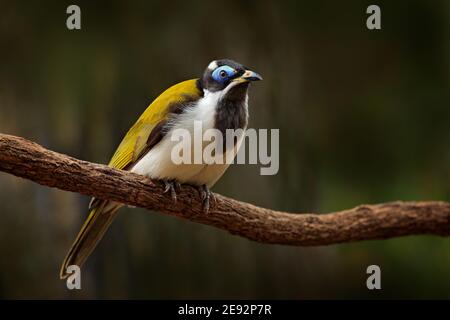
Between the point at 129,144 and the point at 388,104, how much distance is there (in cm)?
267

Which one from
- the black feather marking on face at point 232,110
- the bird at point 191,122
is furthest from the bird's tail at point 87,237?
the black feather marking on face at point 232,110

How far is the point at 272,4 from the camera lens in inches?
180

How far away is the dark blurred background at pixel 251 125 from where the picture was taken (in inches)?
161

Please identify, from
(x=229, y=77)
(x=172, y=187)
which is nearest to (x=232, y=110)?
(x=229, y=77)

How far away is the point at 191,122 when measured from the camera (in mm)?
2611

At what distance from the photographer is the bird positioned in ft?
8.55

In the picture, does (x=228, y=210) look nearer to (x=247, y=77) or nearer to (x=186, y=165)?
(x=186, y=165)

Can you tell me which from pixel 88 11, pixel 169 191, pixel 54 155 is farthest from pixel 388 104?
pixel 54 155

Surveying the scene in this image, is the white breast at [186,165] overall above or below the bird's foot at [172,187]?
above

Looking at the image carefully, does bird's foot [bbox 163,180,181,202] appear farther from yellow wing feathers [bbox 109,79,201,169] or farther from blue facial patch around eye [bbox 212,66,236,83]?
blue facial patch around eye [bbox 212,66,236,83]

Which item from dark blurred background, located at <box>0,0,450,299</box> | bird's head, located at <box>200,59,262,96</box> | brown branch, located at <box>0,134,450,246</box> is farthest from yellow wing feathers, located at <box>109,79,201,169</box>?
dark blurred background, located at <box>0,0,450,299</box>

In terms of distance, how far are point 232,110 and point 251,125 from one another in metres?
1.45

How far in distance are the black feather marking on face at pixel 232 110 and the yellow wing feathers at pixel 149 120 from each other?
154mm

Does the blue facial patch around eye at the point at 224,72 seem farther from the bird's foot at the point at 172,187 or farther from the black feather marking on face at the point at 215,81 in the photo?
the bird's foot at the point at 172,187
